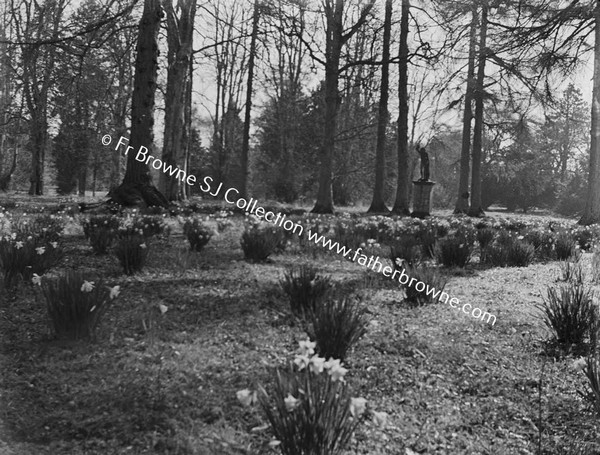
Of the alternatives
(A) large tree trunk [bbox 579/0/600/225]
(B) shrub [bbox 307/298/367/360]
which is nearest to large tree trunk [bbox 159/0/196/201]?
(B) shrub [bbox 307/298/367/360]

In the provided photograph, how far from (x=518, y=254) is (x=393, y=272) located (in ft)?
7.79

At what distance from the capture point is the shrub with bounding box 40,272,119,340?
2.66 m

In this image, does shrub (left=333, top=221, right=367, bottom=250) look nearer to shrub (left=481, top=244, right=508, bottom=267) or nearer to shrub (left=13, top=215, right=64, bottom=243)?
shrub (left=481, top=244, right=508, bottom=267)

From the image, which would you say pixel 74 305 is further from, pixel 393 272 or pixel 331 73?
pixel 331 73

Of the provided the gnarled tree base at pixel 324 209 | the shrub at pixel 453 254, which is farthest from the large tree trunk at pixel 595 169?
the shrub at pixel 453 254

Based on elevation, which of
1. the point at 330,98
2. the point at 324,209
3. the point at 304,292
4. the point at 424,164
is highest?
the point at 330,98

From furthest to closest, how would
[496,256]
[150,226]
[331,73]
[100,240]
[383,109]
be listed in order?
[383,109] < [331,73] < [496,256] < [150,226] < [100,240]

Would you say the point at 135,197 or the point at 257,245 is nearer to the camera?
the point at 257,245

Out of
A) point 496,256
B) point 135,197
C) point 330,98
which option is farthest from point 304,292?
point 330,98

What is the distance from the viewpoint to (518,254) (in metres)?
6.56

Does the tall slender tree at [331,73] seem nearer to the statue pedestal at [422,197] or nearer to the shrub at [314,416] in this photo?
the statue pedestal at [422,197]

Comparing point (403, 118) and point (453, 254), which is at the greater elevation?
point (403, 118)

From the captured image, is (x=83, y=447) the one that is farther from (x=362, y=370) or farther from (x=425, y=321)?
(x=425, y=321)

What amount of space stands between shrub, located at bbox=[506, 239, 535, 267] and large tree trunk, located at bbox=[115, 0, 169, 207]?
6271mm
